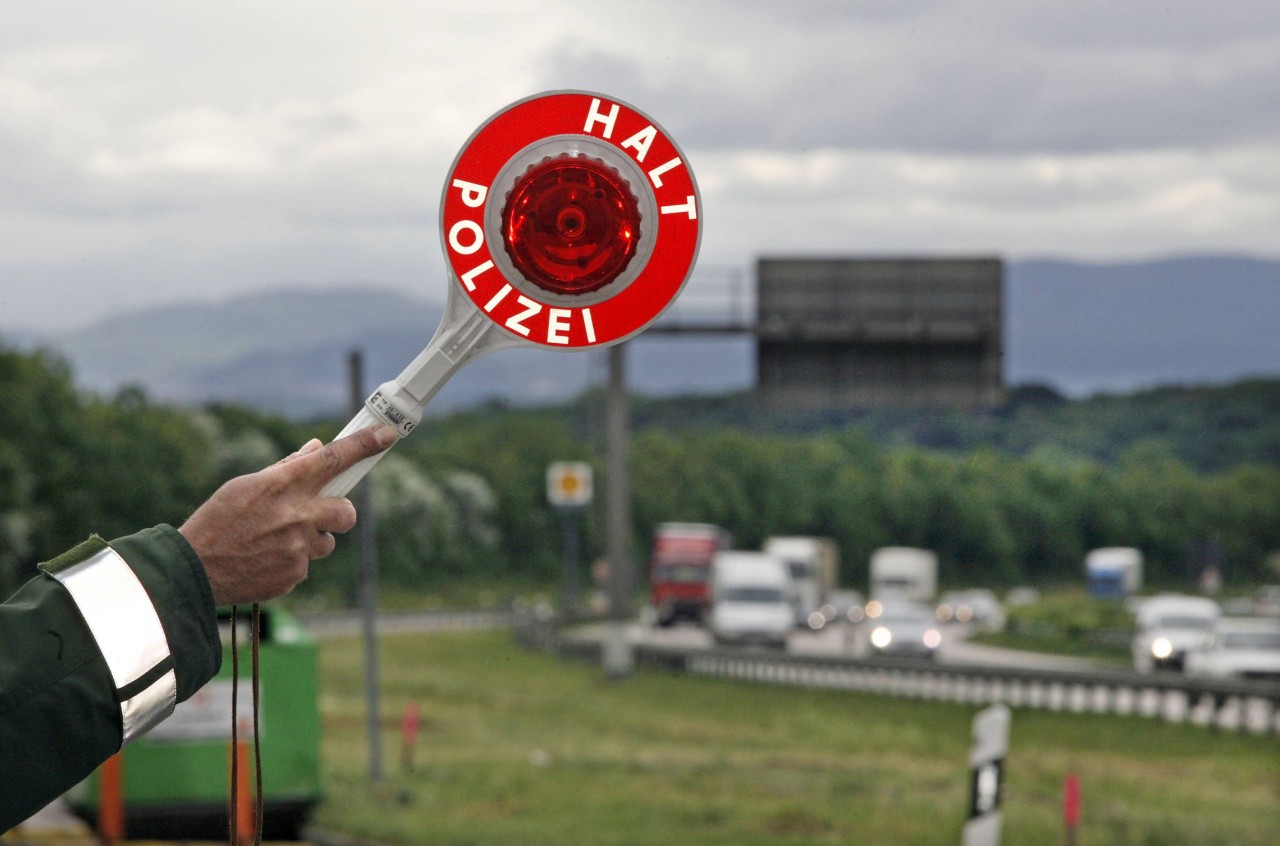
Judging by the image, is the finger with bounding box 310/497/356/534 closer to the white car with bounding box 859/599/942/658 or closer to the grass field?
the grass field

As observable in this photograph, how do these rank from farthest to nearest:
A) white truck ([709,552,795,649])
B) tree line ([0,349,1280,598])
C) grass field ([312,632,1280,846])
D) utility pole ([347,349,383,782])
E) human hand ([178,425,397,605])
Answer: tree line ([0,349,1280,598]) → white truck ([709,552,795,649]) → utility pole ([347,349,383,782]) → grass field ([312,632,1280,846]) → human hand ([178,425,397,605])

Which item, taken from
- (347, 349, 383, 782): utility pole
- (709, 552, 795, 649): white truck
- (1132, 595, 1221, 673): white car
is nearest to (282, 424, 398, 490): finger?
(347, 349, 383, 782): utility pole

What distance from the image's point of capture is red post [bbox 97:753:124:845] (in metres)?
16.4

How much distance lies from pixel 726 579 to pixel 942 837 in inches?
1626

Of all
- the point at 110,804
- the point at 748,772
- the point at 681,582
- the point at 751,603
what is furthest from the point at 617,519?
the point at 110,804

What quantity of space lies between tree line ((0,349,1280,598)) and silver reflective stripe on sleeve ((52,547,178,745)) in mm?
43987

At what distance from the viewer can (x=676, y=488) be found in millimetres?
132750

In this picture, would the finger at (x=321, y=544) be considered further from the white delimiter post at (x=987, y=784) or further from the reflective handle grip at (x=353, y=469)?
the white delimiter post at (x=987, y=784)

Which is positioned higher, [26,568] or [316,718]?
[316,718]

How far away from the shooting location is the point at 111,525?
3620 inches

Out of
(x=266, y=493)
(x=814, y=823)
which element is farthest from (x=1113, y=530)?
(x=266, y=493)

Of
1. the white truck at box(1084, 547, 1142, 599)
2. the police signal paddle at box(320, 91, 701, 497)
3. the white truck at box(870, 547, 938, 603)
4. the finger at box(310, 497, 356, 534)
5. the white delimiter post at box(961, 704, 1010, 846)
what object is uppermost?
the police signal paddle at box(320, 91, 701, 497)

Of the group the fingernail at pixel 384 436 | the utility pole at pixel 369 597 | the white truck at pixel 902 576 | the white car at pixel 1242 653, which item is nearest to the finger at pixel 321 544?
the fingernail at pixel 384 436

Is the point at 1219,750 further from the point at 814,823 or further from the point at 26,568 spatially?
the point at 26,568
